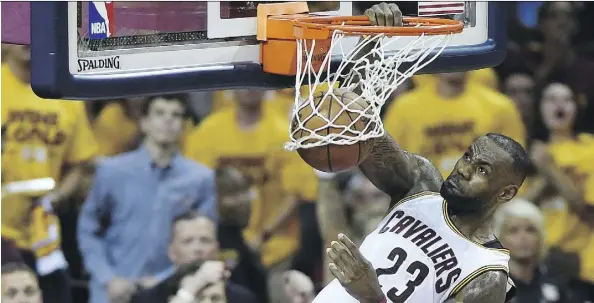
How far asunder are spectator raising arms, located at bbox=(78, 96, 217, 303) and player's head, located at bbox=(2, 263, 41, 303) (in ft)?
1.94

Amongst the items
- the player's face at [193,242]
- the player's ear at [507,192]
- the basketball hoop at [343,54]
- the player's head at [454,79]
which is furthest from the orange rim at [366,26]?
the player's head at [454,79]

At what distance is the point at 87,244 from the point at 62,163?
473mm

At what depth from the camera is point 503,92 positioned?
8945 millimetres

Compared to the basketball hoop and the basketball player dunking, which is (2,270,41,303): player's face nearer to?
the basketball player dunking

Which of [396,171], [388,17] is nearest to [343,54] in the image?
[388,17]

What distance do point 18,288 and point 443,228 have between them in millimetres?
2422

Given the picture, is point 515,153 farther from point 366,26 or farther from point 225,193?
point 225,193

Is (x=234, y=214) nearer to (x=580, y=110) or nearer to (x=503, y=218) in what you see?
(x=503, y=218)

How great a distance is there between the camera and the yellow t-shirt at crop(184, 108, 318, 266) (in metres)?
8.07

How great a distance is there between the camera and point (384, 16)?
5.43 m

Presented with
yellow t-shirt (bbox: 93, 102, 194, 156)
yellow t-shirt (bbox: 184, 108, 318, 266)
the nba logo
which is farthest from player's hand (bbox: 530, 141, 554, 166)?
the nba logo

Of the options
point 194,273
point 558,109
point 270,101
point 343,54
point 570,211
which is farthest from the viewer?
point 558,109

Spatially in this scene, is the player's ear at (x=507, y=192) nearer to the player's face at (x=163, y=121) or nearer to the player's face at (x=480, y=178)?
the player's face at (x=480, y=178)

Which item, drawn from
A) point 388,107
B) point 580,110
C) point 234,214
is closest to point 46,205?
point 234,214
